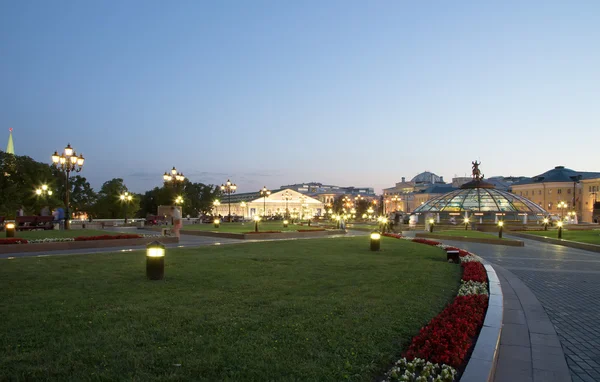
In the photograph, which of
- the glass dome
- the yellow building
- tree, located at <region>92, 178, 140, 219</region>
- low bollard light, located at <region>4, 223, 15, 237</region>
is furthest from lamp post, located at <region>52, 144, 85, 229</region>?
the yellow building

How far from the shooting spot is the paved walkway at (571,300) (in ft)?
17.7

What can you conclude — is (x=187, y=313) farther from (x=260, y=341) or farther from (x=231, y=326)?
(x=260, y=341)

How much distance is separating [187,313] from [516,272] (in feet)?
35.1

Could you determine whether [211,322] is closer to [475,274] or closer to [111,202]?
[475,274]

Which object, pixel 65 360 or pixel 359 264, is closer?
pixel 65 360

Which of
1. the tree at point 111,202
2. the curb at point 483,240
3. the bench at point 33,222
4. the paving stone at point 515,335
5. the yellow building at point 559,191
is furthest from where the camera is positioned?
the yellow building at point 559,191

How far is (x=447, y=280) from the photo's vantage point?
34.0 feet

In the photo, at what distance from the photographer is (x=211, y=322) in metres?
5.96

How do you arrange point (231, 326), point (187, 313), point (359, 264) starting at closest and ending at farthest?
point (231, 326) → point (187, 313) → point (359, 264)

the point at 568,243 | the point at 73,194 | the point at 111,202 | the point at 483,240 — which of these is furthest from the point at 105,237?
the point at 111,202

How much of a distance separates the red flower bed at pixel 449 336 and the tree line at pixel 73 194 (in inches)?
879

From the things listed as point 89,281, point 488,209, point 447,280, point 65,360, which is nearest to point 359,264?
point 447,280

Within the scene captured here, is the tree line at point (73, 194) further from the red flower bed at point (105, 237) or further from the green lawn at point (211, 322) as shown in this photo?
the green lawn at point (211, 322)

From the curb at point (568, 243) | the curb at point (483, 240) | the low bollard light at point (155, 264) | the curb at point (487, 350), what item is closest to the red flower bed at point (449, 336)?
the curb at point (487, 350)
